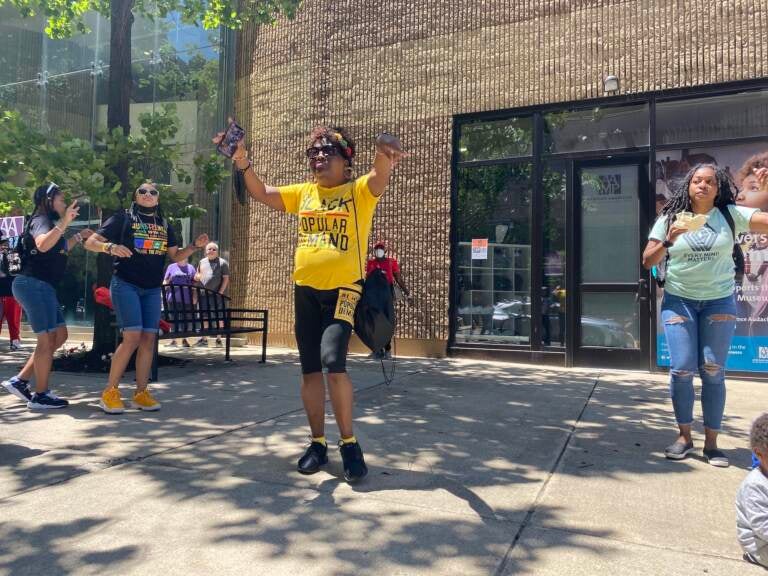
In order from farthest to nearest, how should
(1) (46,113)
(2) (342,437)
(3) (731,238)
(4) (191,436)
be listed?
(1) (46,113) < (4) (191,436) < (3) (731,238) < (2) (342,437)

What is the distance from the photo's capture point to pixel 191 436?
4059mm

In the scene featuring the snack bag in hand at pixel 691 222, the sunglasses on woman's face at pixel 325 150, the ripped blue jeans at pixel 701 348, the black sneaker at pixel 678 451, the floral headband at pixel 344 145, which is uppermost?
the floral headband at pixel 344 145

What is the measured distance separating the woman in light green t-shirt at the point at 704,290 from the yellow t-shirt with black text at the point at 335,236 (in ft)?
6.26

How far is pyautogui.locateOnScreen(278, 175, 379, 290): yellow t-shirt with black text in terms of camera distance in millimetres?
3281

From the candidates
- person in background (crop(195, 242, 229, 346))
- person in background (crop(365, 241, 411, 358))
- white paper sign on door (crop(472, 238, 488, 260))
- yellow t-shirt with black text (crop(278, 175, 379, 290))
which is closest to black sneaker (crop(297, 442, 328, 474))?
yellow t-shirt with black text (crop(278, 175, 379, 290))

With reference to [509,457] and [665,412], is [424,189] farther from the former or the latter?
[509,457]

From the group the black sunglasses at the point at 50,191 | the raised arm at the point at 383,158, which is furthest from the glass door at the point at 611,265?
the black sunglasses at the point at 50,191

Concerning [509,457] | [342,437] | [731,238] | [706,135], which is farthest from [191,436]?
[706,135]

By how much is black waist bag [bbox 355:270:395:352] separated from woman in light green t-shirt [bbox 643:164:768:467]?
180cm

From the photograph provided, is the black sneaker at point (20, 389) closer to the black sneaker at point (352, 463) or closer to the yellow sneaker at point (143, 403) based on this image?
the yellow sneaker at point (143, 403)

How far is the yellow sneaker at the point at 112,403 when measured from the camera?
4668 millimetres

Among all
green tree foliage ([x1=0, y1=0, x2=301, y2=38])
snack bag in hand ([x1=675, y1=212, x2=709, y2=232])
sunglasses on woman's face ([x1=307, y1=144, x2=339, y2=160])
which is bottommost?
snack bag in hand ([x1=675, y1=212, x2=709, y2=232])

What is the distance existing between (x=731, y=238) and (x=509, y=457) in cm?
192

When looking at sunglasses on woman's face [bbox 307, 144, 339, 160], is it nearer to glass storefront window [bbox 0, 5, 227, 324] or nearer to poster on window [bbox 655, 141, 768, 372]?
poster on window [bbox 655, 141, 768, 372]
